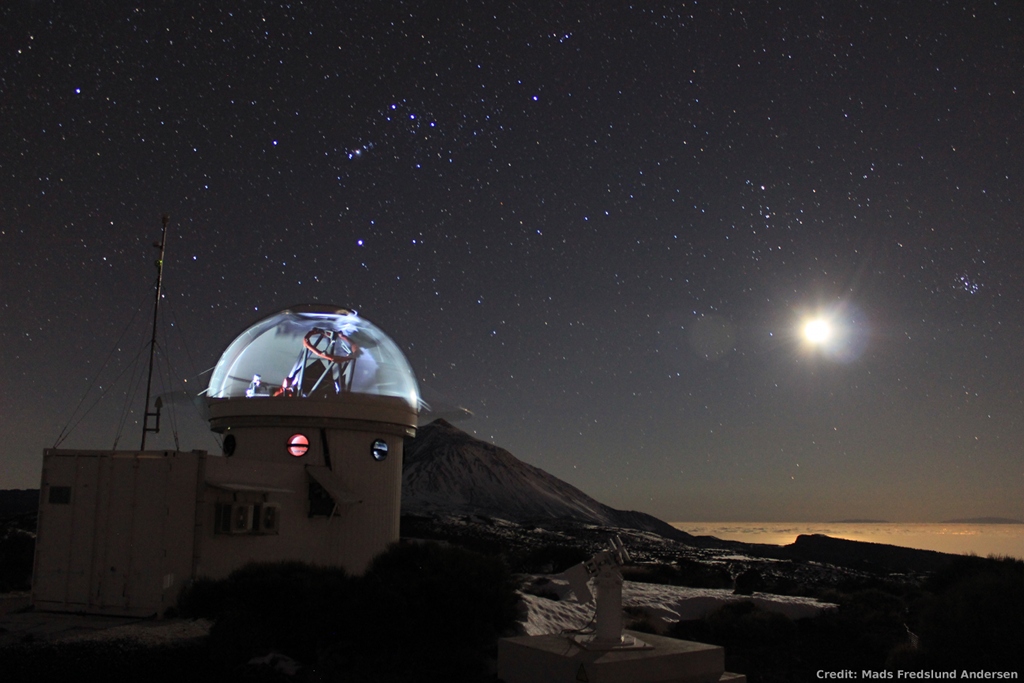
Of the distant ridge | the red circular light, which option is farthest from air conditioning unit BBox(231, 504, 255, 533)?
the distant ridge

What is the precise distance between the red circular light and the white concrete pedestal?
680 centimetres

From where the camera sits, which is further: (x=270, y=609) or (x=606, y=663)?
(x=270, y=609)

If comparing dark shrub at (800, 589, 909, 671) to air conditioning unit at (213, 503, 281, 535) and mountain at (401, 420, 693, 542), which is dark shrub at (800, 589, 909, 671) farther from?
mountain at (401, 420, 693, 542)

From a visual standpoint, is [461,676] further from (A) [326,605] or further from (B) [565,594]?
(B) [565,594]

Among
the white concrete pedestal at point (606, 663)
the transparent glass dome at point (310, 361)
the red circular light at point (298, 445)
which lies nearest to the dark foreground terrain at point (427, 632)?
the white concrete pedestal at point (606, 663)

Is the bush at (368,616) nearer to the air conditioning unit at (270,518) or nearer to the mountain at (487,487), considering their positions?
the air conditioning unit at (270,518)

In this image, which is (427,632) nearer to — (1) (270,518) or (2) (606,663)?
(2) (606,663)

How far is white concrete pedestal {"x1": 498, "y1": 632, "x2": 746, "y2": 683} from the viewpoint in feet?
24.9

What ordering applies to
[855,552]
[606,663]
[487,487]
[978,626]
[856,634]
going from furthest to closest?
[487,487] → [855,552] → [856,634] → [978,626] → [606,663]

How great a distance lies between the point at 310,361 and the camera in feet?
48.1

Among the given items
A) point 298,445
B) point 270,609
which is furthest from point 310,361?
point 270,609

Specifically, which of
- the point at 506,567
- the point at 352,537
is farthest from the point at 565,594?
the point at 352,537

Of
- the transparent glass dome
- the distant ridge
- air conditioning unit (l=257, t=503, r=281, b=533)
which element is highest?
the transparent glass dome

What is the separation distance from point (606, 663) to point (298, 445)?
827 centimetres
